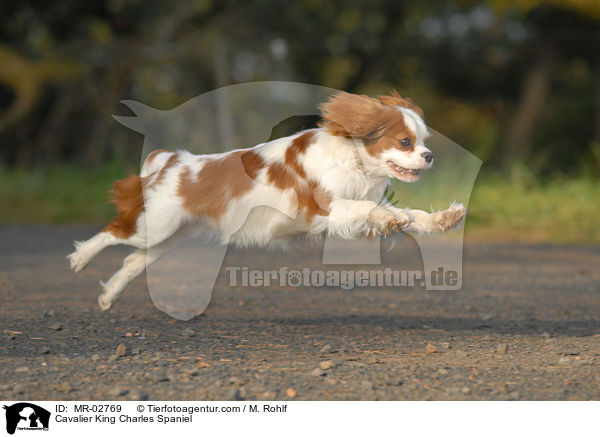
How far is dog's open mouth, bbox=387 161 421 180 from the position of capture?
475cm

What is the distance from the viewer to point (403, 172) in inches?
187

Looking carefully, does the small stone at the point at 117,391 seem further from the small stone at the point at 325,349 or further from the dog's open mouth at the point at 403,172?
the dog's open mouth at the point at 403,172

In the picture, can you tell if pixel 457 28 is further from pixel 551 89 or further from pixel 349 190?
pixel 349 190

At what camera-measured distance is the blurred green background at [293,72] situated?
47.0 ft

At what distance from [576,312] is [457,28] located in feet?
44.4

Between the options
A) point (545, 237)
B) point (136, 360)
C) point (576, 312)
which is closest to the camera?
point (136, 360)

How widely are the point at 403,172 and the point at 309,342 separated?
4.03ft

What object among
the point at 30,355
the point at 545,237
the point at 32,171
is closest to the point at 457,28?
the point at 545,237

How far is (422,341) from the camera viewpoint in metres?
5.06

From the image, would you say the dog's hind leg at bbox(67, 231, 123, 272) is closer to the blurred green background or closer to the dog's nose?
the dog's nose

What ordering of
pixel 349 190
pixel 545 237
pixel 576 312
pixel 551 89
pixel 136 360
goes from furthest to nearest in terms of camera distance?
pixel 551 89 < pixel 545 237 < pixel 576 312 < pixel 349 190 < pixel 136 360

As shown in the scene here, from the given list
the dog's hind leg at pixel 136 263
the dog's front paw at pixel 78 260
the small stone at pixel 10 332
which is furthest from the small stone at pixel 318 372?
the small stone at pixel 10 332
